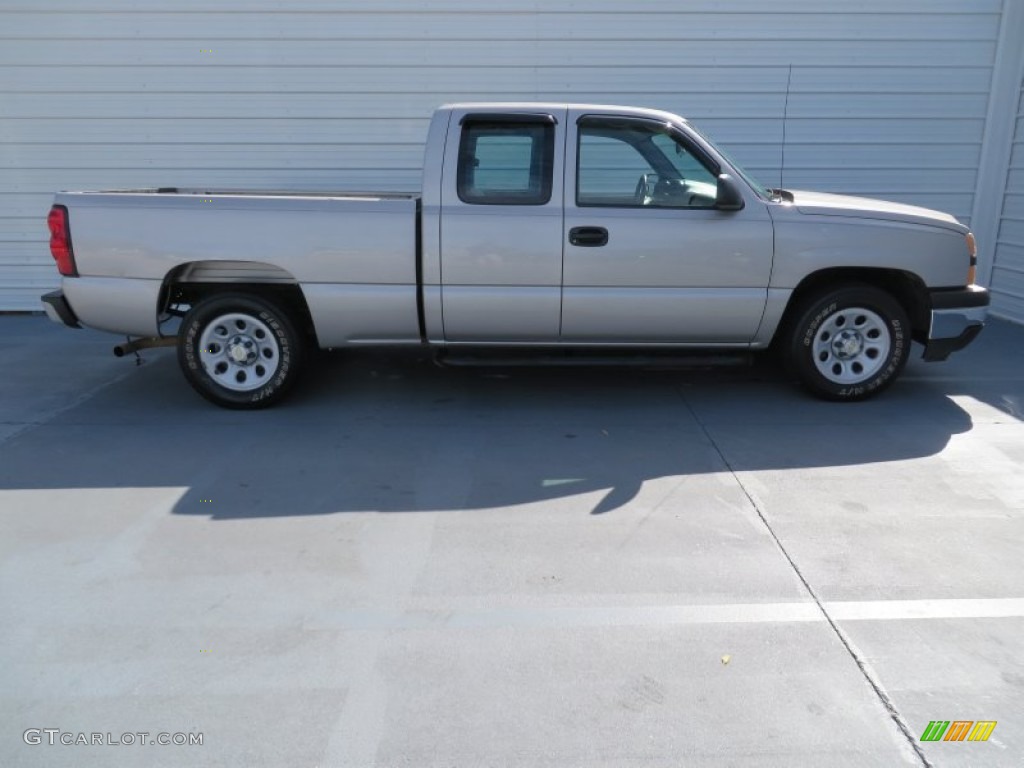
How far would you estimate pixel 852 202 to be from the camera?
550cm

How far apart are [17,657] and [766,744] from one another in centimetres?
264

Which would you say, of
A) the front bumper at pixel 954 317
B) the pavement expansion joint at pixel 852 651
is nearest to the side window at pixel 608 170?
the pavement expansion joint at pixel 852 651

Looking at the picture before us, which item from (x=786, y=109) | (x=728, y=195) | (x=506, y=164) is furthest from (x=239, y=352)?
(x=786, y=109)

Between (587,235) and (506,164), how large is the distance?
738mm

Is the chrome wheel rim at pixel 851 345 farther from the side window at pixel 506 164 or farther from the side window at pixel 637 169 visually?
the side window at pixel 506 164

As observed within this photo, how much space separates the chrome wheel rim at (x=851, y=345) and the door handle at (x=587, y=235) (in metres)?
1.69

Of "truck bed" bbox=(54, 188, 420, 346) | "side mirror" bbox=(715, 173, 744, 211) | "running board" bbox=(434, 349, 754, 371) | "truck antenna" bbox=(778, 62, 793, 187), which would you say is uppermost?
"truck antenna" bbox=(778, 62, 793, 187)

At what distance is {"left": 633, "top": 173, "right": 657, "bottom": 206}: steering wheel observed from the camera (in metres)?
5.08

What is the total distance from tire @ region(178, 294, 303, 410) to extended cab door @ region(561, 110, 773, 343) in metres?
1.97

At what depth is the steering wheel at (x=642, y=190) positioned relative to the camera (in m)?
5.08

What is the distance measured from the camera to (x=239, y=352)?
5.32m

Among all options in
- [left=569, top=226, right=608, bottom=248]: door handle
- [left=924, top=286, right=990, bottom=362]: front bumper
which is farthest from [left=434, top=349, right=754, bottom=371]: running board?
[left=924, top=286, right=990, bottom=362]: front bumper

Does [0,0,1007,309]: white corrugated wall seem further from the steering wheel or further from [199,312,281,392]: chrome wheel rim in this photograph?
[199,312,281,392]: chrome wheel rim

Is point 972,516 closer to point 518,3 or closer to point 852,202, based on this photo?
point 852,202
